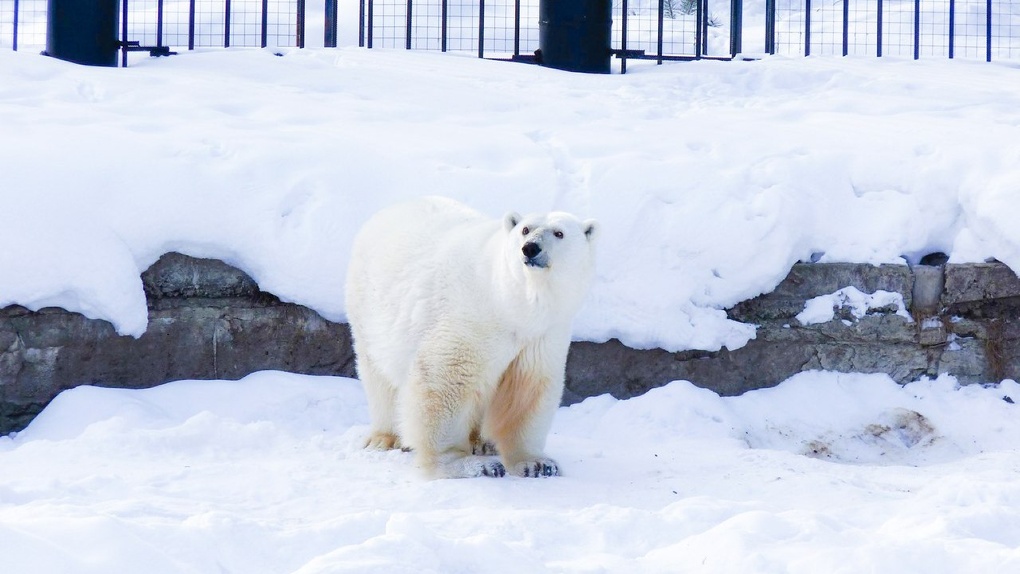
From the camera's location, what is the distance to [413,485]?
3842 millimetres

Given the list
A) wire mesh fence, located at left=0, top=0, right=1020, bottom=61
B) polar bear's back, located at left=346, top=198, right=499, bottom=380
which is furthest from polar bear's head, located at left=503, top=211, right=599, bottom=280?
wire mesh fence, located at left=0, top=0, right=1020, bottom=61

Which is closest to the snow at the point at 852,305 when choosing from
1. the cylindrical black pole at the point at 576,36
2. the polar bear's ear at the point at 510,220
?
the polar bear's ear at the point at 510,220

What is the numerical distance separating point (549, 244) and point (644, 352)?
1728mm

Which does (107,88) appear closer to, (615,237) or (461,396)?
(615,237)

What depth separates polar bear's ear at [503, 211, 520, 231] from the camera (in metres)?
3.92

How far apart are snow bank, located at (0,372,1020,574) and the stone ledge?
0.13 meters

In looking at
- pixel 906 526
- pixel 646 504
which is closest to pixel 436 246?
pixel 646 504

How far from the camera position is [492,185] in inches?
225

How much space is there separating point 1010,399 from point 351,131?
388cm

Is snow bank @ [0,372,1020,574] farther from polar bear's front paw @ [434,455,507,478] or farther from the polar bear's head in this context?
the polar bear's head

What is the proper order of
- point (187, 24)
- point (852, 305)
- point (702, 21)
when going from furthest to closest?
point (187, 24), point (702, 21), point (852, 305)

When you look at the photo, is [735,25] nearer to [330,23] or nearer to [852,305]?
[330,23]

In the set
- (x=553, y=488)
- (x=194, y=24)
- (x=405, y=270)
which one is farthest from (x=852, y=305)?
(x=194, y=24)

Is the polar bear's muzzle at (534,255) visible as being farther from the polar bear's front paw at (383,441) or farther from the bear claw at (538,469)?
the polar bear's front paw at (383,441)
